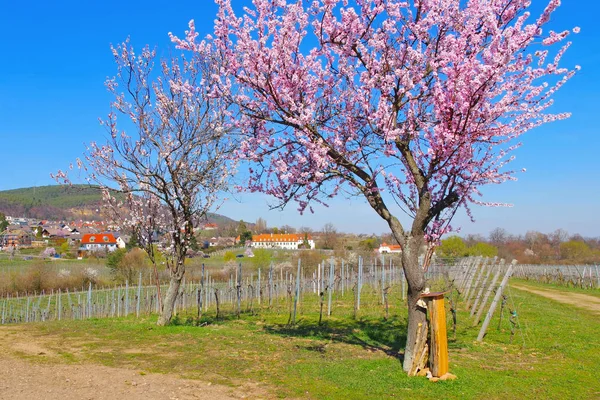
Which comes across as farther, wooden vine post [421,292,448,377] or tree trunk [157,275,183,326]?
tree trunk [157,275,183,326]

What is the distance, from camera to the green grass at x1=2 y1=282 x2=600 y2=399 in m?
6.98

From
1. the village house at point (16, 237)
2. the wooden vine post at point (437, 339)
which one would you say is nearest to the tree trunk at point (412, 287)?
the wooden vine post at point (437, 339)

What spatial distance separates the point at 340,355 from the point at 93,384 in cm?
421

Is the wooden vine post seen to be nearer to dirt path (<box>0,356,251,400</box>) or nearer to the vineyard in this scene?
dirt path (<box>0,356,251,400</box>)

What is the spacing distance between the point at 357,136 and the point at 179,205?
19.8 feet

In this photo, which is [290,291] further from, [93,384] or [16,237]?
[16,237]

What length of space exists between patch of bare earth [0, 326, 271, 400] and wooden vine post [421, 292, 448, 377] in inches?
99.6

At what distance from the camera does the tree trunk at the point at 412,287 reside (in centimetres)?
784

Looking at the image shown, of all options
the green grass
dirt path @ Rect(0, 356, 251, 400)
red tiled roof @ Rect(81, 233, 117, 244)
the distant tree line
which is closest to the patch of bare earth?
dirt path @ Rect(0, 356, 251, 400)

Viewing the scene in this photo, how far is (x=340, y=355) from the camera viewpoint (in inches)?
359

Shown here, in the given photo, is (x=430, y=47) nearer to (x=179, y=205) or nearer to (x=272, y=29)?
(x=272, y=29)

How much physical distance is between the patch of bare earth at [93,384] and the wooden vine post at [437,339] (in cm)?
253

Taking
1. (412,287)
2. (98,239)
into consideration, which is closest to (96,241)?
(98,239)

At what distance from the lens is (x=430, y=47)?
27.0 ft
